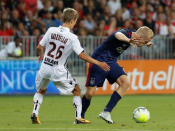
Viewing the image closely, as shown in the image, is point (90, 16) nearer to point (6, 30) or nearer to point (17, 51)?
point (6, 30)

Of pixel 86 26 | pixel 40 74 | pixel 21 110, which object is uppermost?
pixel 86 26

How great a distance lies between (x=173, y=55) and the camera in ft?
66.2

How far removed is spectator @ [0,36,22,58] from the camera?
19.0m

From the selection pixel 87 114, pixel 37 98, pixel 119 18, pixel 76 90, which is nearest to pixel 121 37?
pixel 76 90

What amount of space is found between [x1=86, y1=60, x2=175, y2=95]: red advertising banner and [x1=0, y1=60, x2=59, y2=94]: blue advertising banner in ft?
7.70

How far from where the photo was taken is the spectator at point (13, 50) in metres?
19.0

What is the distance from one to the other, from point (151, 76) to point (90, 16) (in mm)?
3176

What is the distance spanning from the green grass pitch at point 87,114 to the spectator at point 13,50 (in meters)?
1.40

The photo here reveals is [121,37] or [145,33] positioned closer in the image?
[121,37]

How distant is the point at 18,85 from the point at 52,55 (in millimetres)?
8751

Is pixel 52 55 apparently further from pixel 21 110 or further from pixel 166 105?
pixel 166 105

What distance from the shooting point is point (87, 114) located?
43.6 ft

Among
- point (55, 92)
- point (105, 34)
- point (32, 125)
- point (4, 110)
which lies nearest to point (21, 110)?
point (4, 110)

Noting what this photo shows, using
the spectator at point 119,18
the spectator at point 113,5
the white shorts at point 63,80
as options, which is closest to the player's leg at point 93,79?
the white shorts at point 63,80
